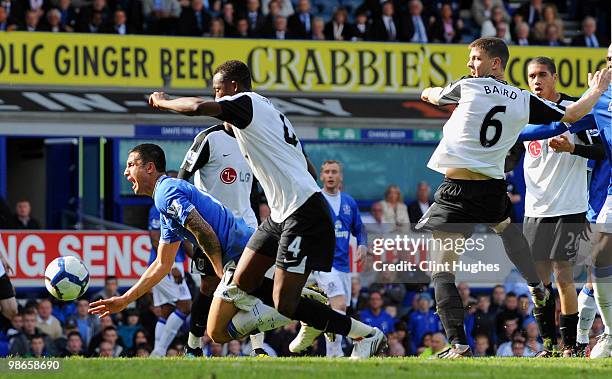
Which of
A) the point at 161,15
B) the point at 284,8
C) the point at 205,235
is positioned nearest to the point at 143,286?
the point at 205,235

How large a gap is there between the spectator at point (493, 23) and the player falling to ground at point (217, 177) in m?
13.2

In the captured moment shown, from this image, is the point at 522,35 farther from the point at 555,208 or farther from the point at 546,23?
the point at 555,208

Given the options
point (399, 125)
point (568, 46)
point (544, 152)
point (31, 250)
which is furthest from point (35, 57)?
point (544, 152)

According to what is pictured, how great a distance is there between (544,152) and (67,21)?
39.8 ft

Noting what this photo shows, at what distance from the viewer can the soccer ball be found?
10.6m

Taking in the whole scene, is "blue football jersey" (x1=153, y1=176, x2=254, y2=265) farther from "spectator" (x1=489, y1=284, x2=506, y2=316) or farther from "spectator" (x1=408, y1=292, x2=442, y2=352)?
"spectator" (x1=489, y1=284, x2=506, y2=316)

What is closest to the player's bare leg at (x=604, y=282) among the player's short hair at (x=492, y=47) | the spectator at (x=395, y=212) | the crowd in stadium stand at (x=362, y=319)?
the player's short hair at (x=492, y=47)

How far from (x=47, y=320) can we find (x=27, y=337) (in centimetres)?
61

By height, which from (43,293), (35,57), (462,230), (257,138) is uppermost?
(35,57)

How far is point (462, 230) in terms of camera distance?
9938mm

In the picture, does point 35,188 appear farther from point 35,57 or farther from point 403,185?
point 403,185

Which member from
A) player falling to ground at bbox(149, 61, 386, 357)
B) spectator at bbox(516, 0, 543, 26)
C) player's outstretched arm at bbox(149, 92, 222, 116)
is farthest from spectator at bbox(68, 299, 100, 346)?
spectator at bbox(516, 0, 543, 26)

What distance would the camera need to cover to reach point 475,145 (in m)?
9.91

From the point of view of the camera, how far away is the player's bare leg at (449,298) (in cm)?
986
